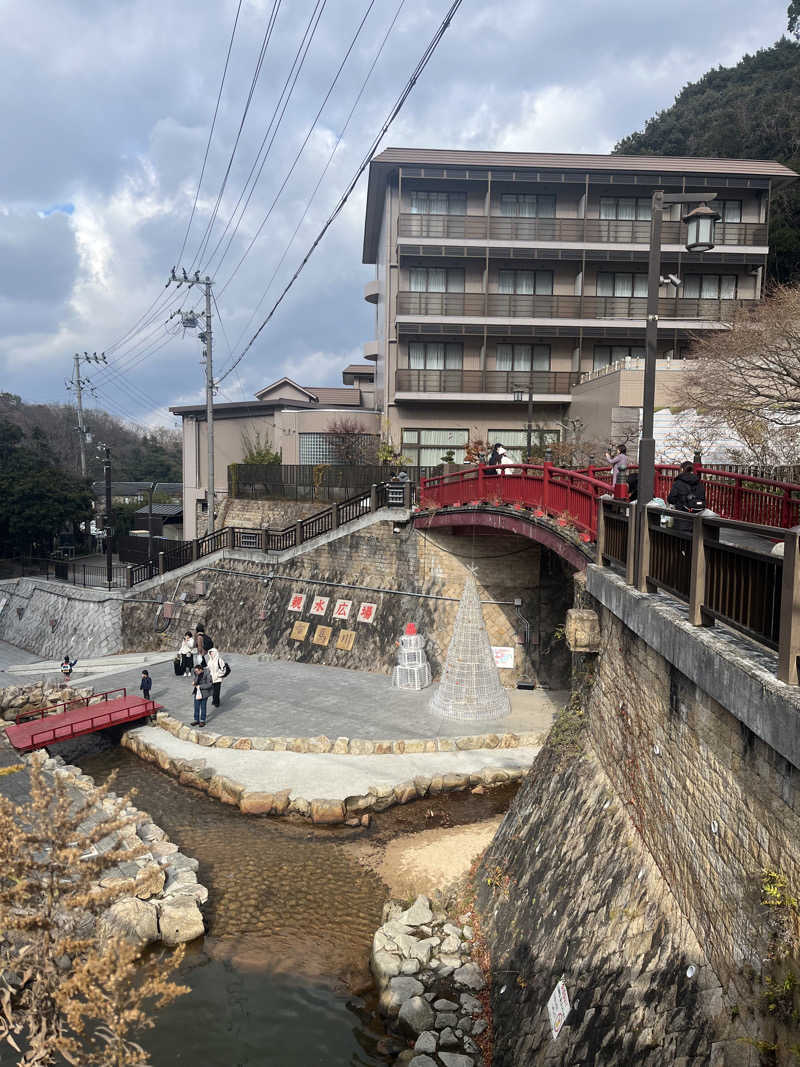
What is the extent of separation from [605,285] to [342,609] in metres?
20.1

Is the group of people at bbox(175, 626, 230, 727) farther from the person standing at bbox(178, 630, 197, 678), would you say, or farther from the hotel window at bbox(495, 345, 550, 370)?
the hotel window at bbox(495, 345, 550, 370)

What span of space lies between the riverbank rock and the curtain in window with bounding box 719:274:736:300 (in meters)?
30.7

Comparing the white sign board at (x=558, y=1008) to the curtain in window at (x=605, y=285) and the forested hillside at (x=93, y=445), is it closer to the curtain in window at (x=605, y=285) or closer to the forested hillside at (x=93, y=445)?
the curtain in window at (x=605, y=285)

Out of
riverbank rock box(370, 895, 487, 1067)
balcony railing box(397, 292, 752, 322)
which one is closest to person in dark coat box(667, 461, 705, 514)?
riverbank rock box(370, 895, 487, 1067)

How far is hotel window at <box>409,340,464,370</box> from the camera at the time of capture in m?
32.3

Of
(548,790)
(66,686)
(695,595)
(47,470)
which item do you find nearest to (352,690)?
(66,686)

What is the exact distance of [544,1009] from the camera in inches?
282

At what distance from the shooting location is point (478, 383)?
31703 mm

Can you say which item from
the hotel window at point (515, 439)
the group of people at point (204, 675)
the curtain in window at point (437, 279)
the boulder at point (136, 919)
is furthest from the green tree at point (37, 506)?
the boulder at point (136, 919)

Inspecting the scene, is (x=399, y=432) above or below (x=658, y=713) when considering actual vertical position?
above

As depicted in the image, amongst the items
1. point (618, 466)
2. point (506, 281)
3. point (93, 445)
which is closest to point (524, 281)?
point (506, 281)

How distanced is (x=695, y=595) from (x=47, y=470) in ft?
149

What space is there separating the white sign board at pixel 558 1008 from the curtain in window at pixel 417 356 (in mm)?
28033

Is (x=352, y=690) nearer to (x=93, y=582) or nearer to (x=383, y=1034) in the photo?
(x=383, y=1034)
